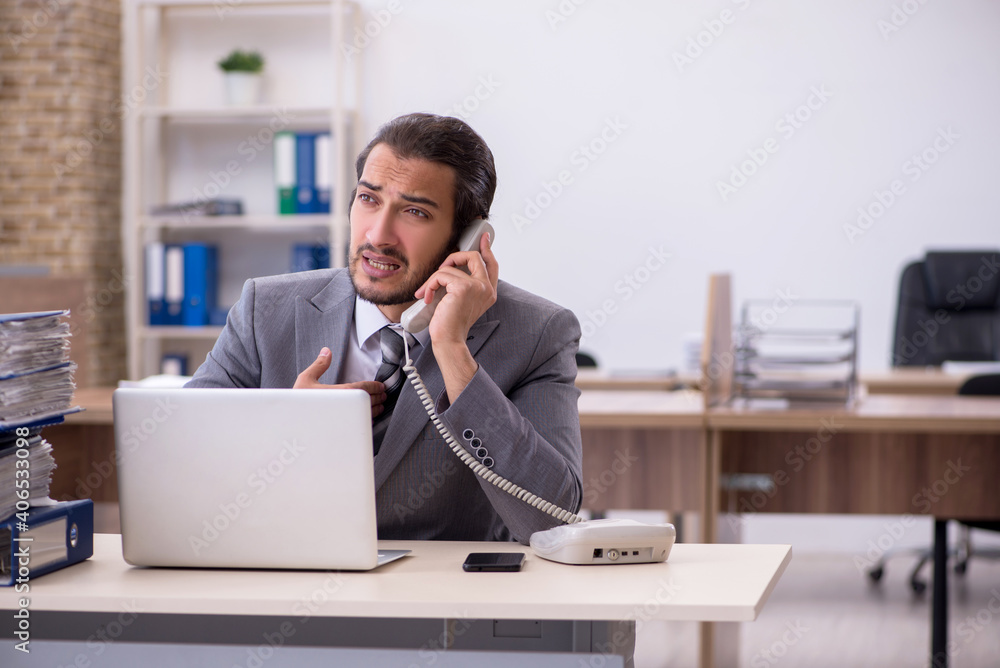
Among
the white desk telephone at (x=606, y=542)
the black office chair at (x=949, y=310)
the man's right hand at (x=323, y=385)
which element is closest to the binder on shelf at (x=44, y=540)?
the man's right hand at (x=323, y=385)

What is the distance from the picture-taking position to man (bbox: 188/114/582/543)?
1.58m

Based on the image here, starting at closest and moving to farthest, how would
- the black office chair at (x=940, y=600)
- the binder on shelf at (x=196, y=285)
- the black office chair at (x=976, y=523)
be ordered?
the black office chair at (x=940, y=600)
the black office chair at (x=976, y=523)
the binder on shelf at (x=196, y=285)

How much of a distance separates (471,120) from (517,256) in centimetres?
67

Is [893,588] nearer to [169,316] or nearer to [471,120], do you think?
[471,120]

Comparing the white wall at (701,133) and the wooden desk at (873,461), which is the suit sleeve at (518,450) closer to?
the wooden desk at (873,461)

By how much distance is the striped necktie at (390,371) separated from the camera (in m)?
1.63

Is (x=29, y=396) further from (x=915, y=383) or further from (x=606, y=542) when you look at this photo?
(x=915, y=383)

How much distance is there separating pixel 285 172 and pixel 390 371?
3129mm

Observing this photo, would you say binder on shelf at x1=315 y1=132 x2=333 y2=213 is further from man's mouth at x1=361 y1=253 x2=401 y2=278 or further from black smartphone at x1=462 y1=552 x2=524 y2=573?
black smartphone at x1=462 y1=552 x2=524 y2=573

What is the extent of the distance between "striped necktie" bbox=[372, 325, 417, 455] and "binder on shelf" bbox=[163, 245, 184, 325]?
3229mm

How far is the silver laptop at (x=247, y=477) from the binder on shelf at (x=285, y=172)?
137 inches

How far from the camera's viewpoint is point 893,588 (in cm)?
400

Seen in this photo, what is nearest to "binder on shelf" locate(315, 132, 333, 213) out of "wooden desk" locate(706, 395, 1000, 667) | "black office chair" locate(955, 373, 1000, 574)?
"wooden desk" locate(706, 395, 1000, 667)

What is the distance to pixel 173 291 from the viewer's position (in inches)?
183
